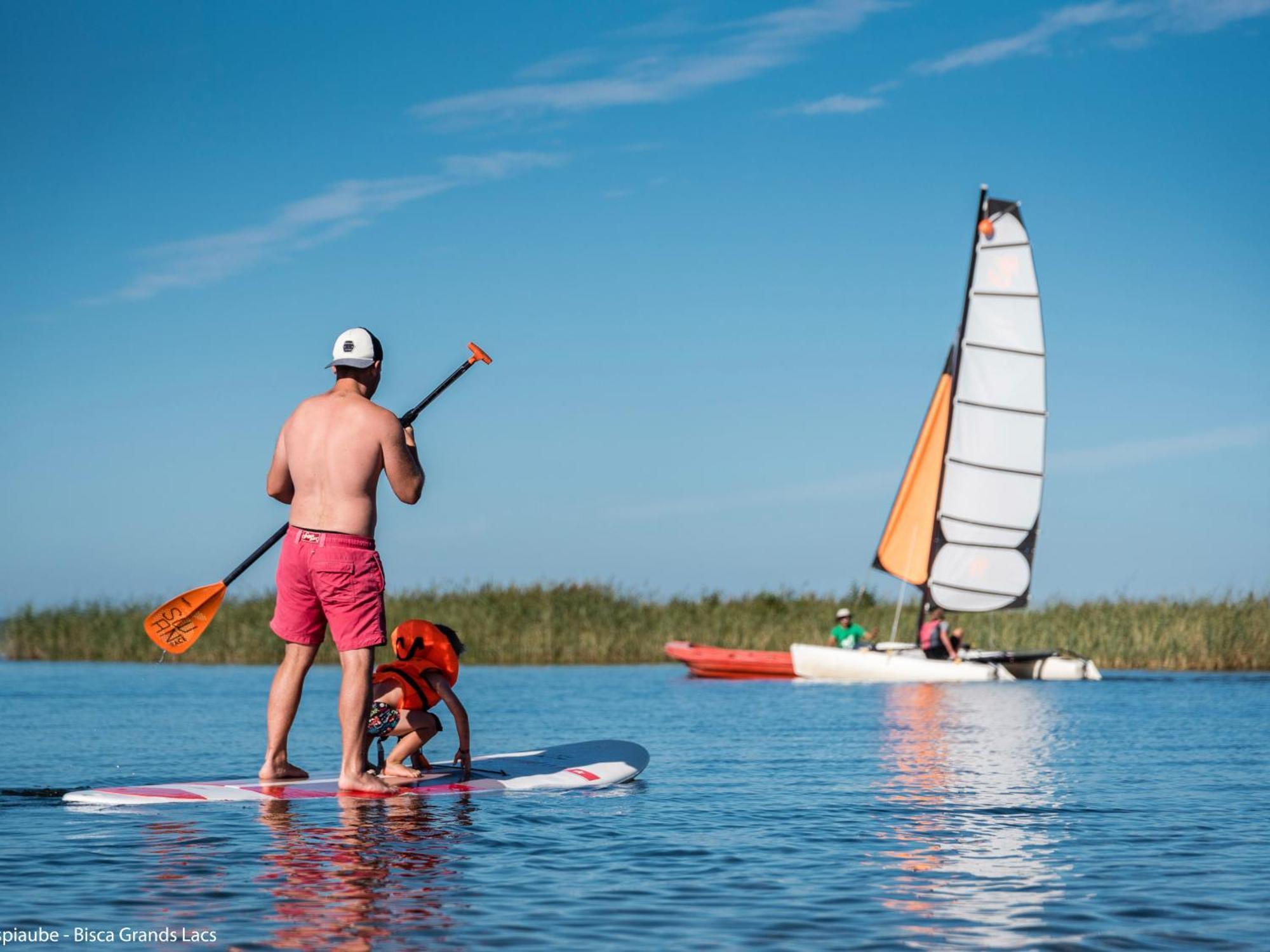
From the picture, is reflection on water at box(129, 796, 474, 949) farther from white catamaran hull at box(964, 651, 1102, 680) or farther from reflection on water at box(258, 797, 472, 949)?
white catamaran hull at box(964, 651, 1102, 680)

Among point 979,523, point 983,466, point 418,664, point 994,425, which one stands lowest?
point 418,664

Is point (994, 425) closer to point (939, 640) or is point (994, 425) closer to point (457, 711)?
point (939, 640)

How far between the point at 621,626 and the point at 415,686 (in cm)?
2143

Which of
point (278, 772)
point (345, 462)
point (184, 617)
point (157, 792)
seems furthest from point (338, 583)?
point (184, 617)

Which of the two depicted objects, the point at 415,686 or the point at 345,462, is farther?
the point at 415,686

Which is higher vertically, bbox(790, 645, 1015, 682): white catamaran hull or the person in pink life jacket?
the person in pink life jacket

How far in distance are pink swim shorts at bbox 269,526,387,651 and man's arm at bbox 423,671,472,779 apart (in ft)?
1.57

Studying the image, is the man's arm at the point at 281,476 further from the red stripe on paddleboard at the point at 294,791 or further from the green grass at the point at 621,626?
the green grass at the point at 621,626

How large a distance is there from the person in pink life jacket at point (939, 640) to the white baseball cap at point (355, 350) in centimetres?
1773

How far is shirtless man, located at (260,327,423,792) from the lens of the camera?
698cm

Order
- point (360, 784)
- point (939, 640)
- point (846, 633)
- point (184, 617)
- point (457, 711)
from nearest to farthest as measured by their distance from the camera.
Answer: point (360, 784), point (457, 711), point (184, 617), point (939, 640), point (846, 633)

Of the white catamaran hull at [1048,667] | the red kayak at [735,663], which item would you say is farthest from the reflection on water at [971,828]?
the red kayak at [735,663]

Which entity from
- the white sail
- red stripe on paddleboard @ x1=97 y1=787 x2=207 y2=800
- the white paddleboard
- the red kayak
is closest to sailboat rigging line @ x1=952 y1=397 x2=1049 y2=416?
the white sail

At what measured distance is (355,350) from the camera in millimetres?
7184
